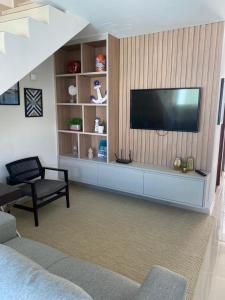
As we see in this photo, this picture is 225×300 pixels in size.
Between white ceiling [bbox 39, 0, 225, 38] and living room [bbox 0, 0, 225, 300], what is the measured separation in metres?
0.02

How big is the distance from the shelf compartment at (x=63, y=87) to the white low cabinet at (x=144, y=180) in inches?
41.6

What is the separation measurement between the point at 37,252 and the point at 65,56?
Result: 349 cm

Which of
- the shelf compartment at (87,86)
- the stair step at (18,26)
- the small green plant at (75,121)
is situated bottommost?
the small green plant at (75,121)

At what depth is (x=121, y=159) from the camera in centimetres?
390

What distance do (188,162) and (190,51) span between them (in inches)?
59.7

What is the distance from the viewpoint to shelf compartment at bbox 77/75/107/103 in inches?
154

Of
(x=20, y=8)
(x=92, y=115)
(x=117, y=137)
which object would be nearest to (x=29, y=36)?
(x=20, y=8)

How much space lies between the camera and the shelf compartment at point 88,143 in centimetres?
413

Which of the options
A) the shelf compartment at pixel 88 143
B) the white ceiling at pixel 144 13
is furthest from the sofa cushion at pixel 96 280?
the shelf compartment at pixel 88 143

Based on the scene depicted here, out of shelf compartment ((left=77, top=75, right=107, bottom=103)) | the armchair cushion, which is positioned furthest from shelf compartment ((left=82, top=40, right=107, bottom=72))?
the armchair cushion

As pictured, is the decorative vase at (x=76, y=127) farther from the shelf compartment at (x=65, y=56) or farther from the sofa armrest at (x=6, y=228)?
the sofa armrest at (x=6, y=228)

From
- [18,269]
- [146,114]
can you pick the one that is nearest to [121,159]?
[146,114]

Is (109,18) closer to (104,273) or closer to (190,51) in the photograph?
(190,51)

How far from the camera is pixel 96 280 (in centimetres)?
142
